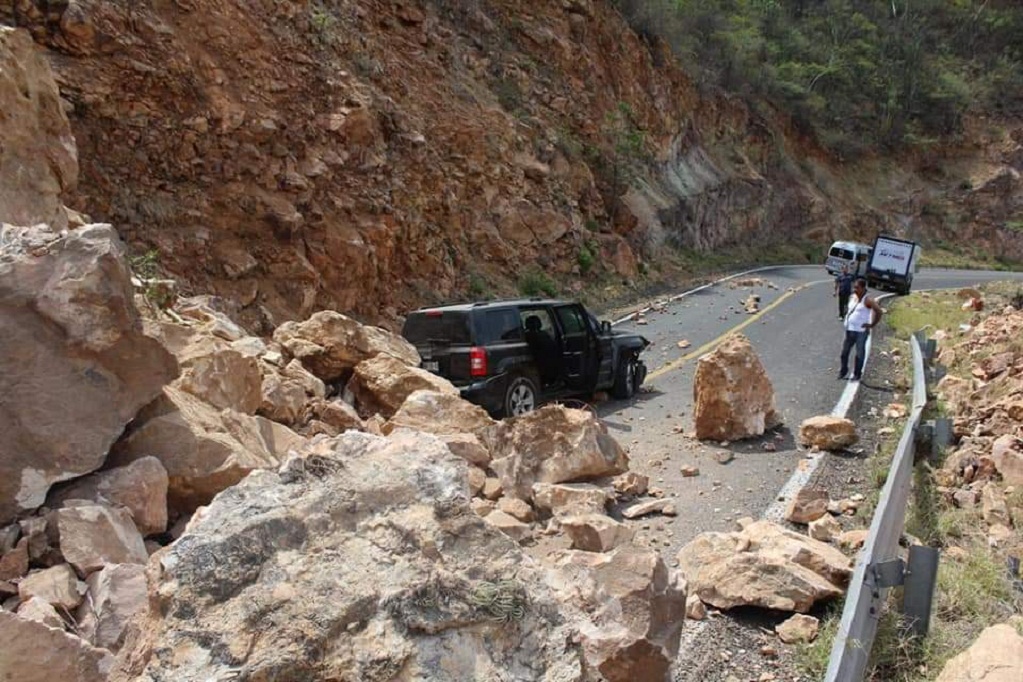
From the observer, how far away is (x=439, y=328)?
980cm

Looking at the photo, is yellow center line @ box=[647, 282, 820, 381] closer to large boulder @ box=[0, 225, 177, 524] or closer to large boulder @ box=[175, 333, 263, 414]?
large boulder @ box=[175, 333, 263, 414]

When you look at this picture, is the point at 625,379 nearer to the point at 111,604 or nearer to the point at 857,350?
the point at 857,350

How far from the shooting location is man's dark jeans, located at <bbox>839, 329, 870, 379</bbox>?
12126 millimetres

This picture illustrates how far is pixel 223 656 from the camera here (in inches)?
89.7

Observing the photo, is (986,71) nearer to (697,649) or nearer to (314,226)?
(314,226)

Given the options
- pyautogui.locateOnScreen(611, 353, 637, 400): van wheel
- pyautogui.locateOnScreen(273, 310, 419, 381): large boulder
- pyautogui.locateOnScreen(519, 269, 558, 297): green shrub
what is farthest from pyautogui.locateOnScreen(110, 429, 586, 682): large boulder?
pyautogui.locateOnScreen(519, 269, 558, 297): green shrub

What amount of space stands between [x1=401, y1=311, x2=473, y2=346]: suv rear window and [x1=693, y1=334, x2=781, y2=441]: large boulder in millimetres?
2831

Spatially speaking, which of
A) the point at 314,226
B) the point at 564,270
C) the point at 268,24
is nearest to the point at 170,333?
the point at 314,226

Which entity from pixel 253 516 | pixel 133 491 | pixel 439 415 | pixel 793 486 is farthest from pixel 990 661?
pixel 439 415

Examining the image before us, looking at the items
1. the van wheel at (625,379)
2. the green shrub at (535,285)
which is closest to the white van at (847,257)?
the green shrub at (535,285)

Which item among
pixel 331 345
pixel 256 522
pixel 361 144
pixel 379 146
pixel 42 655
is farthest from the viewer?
pixel 379 146

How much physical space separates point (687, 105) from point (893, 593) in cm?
3448

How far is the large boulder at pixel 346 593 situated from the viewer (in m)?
2.32

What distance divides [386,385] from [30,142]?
13.3ft
